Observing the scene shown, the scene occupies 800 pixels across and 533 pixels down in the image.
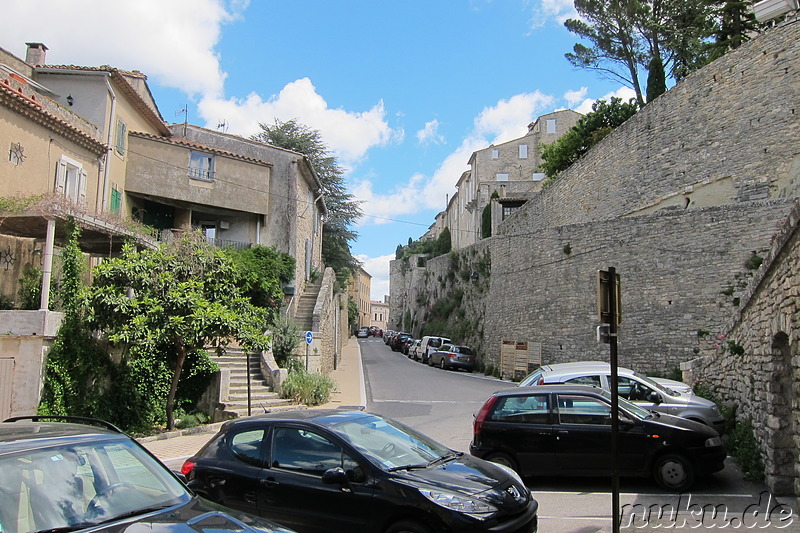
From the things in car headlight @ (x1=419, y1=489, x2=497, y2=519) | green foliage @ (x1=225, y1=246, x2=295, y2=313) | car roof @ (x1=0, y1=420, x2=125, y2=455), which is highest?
green foliage @ (x1=225, y1=246, x2=295, y2=313)

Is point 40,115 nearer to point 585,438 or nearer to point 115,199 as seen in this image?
point 115,199

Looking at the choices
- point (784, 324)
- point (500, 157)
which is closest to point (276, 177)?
point (784, 324)

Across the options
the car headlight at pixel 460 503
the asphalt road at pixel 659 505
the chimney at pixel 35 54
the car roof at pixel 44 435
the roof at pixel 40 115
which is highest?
the chimney at pixel 35 54

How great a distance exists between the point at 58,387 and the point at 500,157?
51334 millimetres

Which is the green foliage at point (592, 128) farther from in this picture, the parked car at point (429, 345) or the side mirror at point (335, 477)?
the side mirror at point (335, 477)

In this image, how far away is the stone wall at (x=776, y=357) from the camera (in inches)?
270

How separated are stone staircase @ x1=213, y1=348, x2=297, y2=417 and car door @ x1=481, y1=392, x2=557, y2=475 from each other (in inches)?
330

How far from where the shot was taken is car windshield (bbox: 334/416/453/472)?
550cm

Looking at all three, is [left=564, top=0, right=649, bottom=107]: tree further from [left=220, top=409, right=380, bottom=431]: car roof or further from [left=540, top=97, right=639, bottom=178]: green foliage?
[left=220, top=409, right=380, bottom=431]: car roof

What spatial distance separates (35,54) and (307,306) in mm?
14725

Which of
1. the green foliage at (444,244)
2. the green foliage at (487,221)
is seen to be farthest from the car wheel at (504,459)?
the green foliage at (444,244)

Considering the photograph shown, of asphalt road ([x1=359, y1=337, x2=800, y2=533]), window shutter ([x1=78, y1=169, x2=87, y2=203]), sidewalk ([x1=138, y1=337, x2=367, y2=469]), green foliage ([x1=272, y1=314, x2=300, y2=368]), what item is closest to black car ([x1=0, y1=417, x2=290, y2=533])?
sidewalk ([x1=138, y1=337, x2=367, y2=469])

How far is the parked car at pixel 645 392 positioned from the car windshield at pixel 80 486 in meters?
8.84

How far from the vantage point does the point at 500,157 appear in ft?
192
